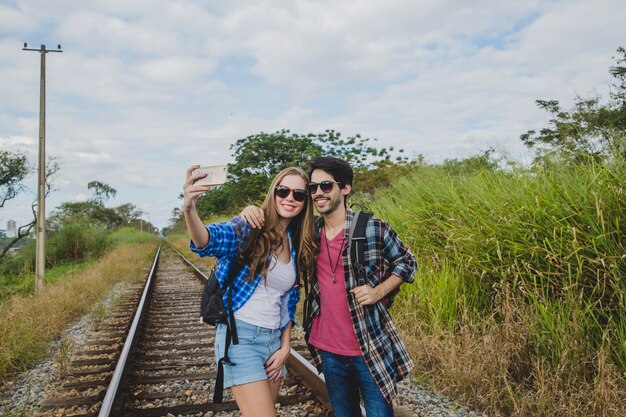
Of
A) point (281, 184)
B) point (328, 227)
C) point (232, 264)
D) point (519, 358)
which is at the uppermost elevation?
point (281, 184)

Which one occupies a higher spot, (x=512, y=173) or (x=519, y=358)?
(x=512, y=173)

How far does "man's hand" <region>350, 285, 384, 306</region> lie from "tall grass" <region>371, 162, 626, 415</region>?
1989 mm

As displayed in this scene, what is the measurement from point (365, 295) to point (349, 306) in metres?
0.13

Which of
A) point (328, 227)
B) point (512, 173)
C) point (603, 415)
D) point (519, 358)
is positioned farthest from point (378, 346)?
point (512, 173)

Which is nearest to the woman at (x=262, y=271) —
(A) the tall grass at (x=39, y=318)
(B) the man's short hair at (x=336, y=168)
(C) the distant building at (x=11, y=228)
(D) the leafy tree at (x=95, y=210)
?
(B) the man's short hair at (x=336, y=168)

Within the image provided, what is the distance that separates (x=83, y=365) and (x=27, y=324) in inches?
62.9

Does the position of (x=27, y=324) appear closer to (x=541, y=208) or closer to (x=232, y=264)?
(x=232, y=264)

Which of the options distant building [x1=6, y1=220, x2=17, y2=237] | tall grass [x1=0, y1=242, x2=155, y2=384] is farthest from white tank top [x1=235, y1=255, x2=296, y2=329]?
distant building [x1=6, y1=220, x2=17, y2=237]

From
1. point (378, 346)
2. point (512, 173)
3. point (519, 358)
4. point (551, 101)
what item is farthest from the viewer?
point (551, 101)

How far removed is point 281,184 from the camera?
2338 mm

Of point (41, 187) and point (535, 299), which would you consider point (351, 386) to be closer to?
point (535, 299)

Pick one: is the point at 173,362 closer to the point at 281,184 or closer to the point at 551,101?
the point at 281,184

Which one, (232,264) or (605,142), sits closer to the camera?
(232,264)

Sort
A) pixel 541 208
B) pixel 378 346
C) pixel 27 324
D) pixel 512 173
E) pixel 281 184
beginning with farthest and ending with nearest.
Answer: pixel 27 324
pixel 512 173
pixel 541 208
pixel 281 184
pixel 378 346
